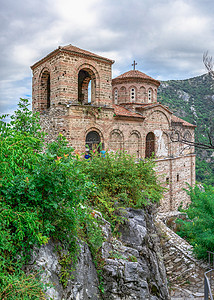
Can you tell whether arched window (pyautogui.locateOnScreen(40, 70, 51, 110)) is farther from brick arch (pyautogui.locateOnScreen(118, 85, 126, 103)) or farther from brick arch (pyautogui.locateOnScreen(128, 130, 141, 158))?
brick arch (pyautogui.locateOnScreen(118, 85, 126, 103))

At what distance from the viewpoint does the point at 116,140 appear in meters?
12.8

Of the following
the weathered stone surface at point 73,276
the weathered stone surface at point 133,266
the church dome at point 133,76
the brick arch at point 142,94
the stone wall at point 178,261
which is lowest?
the stone wall at point 178,261

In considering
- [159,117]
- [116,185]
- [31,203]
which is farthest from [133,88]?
[31,203]

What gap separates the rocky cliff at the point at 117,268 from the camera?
2.93m

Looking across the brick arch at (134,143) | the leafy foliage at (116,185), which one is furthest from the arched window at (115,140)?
the leafy foliage at (116,185)

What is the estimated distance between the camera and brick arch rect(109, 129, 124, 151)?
12.5 metres

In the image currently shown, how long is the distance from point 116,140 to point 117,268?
9.00m

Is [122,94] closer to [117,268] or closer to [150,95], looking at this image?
[150,95]

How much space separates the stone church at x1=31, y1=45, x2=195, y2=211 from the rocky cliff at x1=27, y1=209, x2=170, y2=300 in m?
2.79

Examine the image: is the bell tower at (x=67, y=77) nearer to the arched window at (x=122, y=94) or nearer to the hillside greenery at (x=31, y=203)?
the arched window at (x=122, y=94)

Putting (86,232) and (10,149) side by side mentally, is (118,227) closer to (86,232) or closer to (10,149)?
(86,232)

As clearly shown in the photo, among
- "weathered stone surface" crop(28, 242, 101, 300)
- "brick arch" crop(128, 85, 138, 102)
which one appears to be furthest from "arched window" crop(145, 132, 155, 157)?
"weathered stone surface" crop(28, 242, 101, 300)

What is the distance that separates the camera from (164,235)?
33.7ft

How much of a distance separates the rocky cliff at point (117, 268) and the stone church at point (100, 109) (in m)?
2.79
